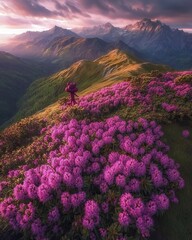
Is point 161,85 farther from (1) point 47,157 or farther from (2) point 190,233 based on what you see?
(2) point 190,233

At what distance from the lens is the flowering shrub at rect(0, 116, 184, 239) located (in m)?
12.7

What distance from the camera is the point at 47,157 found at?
18.8 meters

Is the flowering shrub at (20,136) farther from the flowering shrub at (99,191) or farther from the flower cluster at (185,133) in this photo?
the flower cluster at (185,133)

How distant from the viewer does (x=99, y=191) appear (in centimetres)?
1482

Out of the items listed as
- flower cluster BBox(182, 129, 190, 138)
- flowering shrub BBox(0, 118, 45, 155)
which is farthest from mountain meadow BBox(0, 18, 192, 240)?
flowering shrub BBox(0, 118, 45, 155)

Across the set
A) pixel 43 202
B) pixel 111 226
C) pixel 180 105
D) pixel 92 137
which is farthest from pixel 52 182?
pixel 180 105

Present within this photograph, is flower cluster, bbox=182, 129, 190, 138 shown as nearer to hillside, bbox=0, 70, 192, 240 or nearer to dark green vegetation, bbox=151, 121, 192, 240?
hillside, bbox=0, 70, 192, 240

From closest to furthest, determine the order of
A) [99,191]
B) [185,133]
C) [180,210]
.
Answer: [180,210] → [99,191] → [185,133]

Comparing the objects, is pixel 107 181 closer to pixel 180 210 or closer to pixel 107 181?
pixel 107 181

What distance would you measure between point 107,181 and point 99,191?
0.91 meters

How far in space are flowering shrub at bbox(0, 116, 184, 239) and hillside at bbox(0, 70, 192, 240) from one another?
0.04 meters

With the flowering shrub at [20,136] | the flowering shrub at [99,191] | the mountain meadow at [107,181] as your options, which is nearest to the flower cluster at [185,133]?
the mountain meadow at [107,181]

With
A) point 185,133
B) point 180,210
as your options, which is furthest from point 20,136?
point 180,210

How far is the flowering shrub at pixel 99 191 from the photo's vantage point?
12.7 meters
